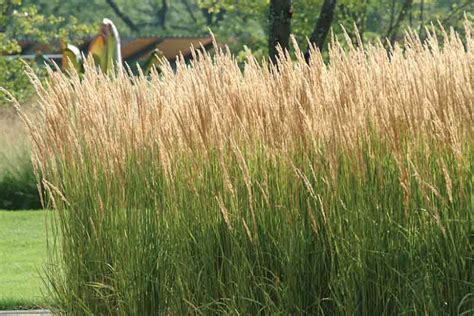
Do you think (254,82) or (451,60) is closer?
(451,60)

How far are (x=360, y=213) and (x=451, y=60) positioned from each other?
3.13 ft

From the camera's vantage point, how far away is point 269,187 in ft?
18.7

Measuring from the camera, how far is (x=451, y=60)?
18.6ft

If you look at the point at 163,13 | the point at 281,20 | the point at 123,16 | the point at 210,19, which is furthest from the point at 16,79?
the point at 163,13

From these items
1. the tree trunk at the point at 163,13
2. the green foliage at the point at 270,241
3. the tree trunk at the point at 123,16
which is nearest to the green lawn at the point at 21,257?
the green foliage at the point at 270,241

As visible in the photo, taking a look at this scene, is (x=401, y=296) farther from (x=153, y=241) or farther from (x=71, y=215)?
(x=71, y=215)

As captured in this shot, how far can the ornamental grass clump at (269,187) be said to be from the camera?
5355 mm

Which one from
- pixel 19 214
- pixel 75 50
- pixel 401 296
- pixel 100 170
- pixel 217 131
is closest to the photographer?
pixel 401 296

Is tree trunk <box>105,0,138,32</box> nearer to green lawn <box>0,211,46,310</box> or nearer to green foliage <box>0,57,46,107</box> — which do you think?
green foliage <box>0,57,46,107</box>

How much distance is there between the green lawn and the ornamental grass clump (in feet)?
3.04

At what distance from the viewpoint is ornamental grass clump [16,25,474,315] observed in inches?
211

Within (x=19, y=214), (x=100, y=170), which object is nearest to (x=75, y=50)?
(x=19, y=214)

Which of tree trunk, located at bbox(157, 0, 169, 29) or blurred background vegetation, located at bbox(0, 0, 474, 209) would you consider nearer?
blurred background vegetation, located at bbox(0, 0, 474, 209)

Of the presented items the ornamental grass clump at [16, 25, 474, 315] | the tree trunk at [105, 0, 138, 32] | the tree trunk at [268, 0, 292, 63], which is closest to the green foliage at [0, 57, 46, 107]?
the tree trunk at [268, 0, 292, 63]
